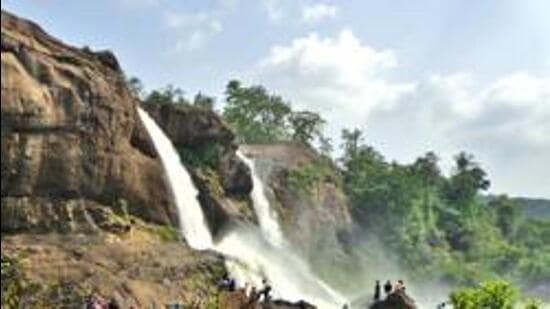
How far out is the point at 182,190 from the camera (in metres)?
68.4

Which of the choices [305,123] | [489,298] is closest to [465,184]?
[305,123]

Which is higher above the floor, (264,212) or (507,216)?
(507,216)

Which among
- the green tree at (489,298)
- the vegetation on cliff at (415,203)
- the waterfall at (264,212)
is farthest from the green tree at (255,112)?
the green tree at (489,298)

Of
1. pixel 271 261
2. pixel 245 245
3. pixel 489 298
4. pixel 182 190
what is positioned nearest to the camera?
pixel 489 298

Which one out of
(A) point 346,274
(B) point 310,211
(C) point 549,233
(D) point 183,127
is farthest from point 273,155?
(C) point 549,233

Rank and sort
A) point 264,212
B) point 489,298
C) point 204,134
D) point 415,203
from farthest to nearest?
point 415,203 → point 264,212 → point 204,134 → point 489,298

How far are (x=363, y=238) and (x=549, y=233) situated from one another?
6699 centimetres

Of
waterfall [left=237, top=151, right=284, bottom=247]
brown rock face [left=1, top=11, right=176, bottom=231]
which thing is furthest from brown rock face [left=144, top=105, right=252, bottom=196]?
brown rock face [left=1, top=11, right=176, bottom=231]

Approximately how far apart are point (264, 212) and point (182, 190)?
15.4 meters

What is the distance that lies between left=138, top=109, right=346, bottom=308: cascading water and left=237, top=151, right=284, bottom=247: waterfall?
2.27 m

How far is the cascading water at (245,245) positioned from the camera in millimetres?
66000

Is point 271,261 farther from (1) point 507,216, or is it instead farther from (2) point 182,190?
(1) point 507,216

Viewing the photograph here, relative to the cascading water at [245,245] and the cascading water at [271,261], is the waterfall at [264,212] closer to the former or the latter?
the cascading water at [271,261]

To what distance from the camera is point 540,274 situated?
433 feet
